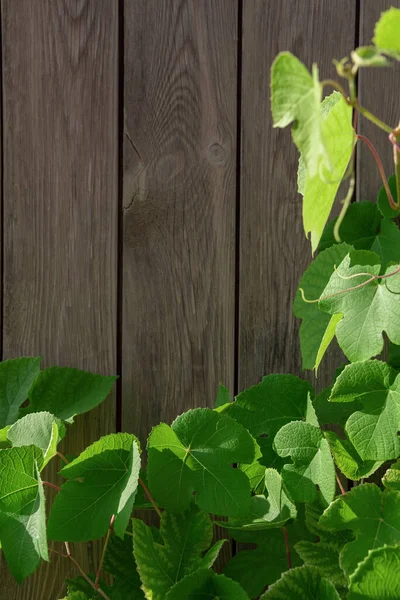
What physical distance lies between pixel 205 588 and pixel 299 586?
138mm

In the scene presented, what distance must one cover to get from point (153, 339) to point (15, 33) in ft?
2.01

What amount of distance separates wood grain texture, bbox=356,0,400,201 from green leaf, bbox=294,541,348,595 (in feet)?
1.88

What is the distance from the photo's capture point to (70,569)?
135cm

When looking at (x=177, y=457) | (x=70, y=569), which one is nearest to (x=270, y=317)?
(x=177, y=457)

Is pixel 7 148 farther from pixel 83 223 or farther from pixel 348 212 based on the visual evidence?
pixel 348 212

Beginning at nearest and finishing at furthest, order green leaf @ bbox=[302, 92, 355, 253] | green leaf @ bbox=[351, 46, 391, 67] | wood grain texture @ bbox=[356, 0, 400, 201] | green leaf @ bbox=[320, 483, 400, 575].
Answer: green leaf @ bbox=[351, 46, 391, 67]
green leaf @ bbox=[302, 92, 355, 253]
green leaf @ bbox=[320, 483, 400, 575]
wood grain texture @ bbox=[356, 0, 400, 201]

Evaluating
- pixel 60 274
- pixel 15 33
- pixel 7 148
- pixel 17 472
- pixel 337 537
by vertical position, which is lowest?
pixel 337 537

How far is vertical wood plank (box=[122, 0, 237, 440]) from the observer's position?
1.26 metres

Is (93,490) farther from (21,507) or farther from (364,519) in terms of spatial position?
(364,519)

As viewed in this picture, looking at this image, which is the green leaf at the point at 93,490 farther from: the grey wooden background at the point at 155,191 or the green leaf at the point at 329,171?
the green leaf at the point at 329,171

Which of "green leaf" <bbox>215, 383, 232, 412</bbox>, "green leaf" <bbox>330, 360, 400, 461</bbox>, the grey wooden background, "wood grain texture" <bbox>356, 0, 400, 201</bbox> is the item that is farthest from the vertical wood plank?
"green leaf" <bbox>330, 360, 400, 461</bbox>

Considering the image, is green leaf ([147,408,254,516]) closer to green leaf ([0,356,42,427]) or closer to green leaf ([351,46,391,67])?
green leaf ([0,356,42,427])

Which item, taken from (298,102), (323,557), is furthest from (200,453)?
(298,102)

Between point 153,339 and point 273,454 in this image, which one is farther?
point 153,339
